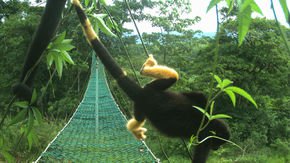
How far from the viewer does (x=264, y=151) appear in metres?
6.03

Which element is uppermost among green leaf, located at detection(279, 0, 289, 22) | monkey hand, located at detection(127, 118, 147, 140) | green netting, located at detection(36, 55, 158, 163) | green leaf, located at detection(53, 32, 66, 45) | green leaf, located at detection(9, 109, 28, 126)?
green leaf, located at detection(279, 0, 289, 22)

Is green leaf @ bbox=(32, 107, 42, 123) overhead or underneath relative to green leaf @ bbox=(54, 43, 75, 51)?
underneath

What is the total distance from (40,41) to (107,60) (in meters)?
0.54

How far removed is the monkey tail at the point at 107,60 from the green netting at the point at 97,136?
272 centimetres

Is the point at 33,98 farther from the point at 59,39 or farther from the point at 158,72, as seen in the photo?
the point at 158,72

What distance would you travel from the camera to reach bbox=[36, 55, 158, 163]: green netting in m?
4.59

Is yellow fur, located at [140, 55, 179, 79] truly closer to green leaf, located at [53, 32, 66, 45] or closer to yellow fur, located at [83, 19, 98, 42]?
yellow fur, located at [83, 19, 98, 42]

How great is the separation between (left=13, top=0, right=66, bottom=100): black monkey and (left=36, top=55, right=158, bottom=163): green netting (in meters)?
3.24

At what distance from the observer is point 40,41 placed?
39.1 inches

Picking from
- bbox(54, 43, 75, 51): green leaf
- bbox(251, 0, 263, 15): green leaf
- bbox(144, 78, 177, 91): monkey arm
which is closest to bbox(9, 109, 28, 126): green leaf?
bbox(54, 43, 75, 51): green leaf

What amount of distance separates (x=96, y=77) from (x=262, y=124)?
3.01 metres

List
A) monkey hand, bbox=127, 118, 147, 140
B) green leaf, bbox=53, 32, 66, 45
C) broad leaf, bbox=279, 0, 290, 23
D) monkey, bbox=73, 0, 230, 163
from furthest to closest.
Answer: monkey hand, bbox=127, 118, 147, 140 < monkey, bbox=73, 0, 230, 163 < green leaf, bbox=53, 32, 66, 45 < broad leaf, bbox=279, 0, 290, 23

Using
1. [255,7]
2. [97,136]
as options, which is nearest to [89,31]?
[255,7]

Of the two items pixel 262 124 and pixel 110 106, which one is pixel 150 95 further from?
pixel 262 124
